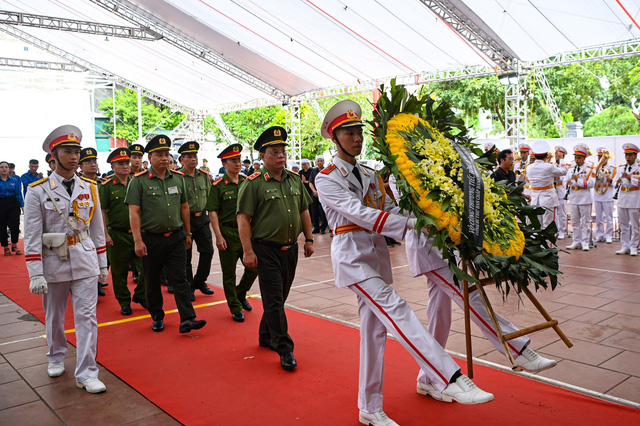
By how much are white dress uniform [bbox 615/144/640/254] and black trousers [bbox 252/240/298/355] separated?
7.71m

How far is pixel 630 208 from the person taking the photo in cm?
1026

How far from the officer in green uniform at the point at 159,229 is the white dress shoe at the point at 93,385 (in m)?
1.37

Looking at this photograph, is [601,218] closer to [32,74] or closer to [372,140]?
[372,140]

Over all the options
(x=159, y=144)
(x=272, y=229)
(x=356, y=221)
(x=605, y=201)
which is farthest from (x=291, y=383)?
(x=605, y=201)

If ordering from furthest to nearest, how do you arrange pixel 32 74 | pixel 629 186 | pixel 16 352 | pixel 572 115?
pixel 572 115 < pixel 32 74 < pixel 629 186 < pixel 16 352

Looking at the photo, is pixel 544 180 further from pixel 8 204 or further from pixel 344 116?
pixel 8 204

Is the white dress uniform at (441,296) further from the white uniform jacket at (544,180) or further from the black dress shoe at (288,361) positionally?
the white uniform jacket at (544,180)

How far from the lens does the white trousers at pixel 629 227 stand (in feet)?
33.1

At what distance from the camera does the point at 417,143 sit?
325 cm

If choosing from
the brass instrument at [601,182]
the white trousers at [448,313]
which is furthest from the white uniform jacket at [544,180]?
the white trousers at [448,313]

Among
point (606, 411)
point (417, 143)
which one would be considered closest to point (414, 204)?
point (417, 143)

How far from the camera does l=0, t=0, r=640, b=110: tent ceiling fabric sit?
41.9 ft

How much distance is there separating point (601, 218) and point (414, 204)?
10076mm

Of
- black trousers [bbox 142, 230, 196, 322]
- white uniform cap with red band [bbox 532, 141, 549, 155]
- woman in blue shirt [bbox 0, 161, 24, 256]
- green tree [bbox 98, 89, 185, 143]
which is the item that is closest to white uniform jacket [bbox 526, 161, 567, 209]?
white uniform cap with red band [bbox 532, 141, 549, 155]
